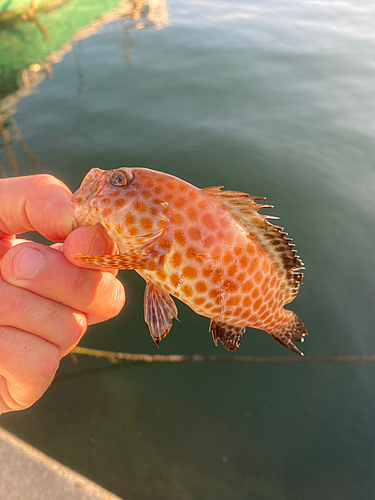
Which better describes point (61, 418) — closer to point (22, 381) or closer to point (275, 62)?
point (22, 381)

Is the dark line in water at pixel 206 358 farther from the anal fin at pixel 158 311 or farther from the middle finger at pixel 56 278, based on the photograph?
the anal fin at pixel 158 311

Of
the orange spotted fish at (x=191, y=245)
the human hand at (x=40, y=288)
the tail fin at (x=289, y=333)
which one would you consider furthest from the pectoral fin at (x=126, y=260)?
the tail fin at (x=289, y=333)

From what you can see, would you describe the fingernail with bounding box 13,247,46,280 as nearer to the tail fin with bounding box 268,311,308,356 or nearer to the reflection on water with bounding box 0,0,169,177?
the tail fin with bounding box 268,311,308,356

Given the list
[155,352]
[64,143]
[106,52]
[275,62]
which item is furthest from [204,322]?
[106,52]

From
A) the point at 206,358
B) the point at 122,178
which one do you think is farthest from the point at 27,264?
the point at 206,358

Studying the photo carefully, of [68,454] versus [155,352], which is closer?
[68,454]
